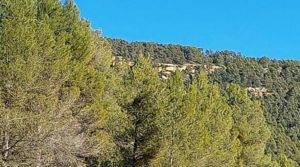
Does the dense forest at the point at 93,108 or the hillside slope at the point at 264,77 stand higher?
the hillside slope at the point at 264,77

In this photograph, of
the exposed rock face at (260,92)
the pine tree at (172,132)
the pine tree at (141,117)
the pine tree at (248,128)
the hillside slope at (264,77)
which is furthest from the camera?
the exposed rock face at (260,92)

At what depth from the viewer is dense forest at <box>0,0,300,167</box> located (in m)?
20.5

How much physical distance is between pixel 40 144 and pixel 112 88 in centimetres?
1201

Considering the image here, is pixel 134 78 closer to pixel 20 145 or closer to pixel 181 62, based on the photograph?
pixel 20 145

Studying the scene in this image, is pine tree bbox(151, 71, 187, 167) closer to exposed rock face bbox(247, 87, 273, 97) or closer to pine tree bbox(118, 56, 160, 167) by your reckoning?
pine tree bbox(118, 56, 160, 167)

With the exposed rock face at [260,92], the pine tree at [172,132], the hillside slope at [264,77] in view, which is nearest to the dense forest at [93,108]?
the pine tree at [172,132]

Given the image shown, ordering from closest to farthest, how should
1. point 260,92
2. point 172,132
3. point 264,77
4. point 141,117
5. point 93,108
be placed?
point 172,132 < point 141,117 < point 93,108 < point 260,92 < point 264,77

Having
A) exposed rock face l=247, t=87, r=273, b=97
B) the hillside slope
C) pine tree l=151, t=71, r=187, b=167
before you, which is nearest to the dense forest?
pine tree l=151, t=71, r=187, b=167

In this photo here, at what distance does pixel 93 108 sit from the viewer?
89.4 ft

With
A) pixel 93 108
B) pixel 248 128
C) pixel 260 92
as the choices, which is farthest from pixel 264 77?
pixel 93 108

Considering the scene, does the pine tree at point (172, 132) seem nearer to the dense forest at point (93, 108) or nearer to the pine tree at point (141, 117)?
the dense forest at point (93, 108)

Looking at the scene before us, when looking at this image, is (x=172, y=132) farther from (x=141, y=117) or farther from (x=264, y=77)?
(x=264, y=77)

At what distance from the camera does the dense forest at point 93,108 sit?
2047 cm

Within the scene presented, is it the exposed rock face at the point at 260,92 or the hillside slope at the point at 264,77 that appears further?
the exposed rock face at the point at 260,92
